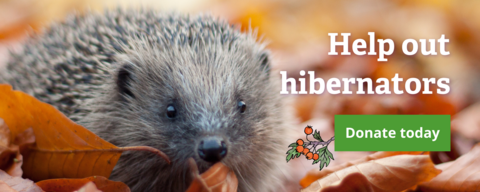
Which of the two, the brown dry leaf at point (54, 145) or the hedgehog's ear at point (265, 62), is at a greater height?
the hedgehog's ear at point (265, 62)

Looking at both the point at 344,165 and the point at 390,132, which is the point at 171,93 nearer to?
the point at 344,165

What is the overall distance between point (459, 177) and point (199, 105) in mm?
1289

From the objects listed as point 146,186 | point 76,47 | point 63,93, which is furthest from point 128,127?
point 76,47

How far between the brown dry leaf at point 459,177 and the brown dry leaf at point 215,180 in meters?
0.95

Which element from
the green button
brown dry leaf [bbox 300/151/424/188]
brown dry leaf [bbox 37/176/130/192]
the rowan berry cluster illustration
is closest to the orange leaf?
brown dry leaf [bbox 37/176/130/192]

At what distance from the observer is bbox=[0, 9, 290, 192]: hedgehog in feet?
6.84

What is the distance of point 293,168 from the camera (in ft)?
9.33

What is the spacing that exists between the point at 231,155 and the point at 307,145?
51cm

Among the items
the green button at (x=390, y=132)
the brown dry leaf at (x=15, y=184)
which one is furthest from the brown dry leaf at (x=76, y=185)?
the green button at (x=390, y=132)

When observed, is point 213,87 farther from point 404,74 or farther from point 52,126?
point 404,74

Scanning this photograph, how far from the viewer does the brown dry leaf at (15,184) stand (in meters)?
1.67

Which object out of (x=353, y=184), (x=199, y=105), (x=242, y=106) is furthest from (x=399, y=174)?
(x=199, y=105)

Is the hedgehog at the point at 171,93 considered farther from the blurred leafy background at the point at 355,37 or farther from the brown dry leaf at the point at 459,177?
the brown dry leaf at the point at 459,177

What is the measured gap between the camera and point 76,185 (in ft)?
5.85
